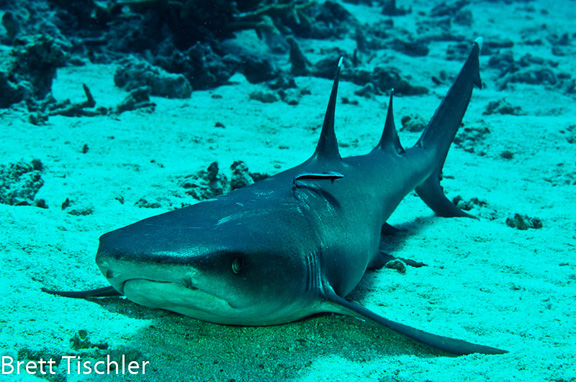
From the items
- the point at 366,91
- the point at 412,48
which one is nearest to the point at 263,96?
the point at 366,91

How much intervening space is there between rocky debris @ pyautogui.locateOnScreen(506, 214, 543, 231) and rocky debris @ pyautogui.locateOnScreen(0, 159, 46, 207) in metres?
4.51

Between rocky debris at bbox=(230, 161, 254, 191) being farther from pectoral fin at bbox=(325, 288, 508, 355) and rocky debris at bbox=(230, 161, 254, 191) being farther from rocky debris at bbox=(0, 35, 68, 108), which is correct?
rocky debris at bbox=(0, 35, 68, 108)

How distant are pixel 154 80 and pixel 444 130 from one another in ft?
18.3

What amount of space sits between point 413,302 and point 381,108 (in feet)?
21.1

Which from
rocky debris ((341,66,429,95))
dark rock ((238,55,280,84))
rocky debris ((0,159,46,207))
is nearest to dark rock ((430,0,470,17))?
rocky debris ((341,66,429,95))

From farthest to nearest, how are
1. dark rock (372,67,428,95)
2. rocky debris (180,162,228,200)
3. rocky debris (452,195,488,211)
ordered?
dark rock (372,67,428,95)
rocky debris (452,195,488,211)
rocky debris (180,162,228,200)

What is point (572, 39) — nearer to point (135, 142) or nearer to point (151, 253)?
point (135, 142)

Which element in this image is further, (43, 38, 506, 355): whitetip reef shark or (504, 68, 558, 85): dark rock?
(504, 68, 558, 85): dark rock

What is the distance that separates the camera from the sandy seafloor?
74.1 inches

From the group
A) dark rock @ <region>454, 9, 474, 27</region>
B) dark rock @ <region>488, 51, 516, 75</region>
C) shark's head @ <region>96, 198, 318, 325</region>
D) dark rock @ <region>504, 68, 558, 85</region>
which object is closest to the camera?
shark's head @ <region>96, 198, 318, 325</region>

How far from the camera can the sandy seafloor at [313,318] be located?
74.1 inches

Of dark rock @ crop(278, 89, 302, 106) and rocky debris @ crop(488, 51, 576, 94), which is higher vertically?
rocky debris @ crop(488, 51, 576, 94)

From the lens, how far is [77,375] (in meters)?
1.70

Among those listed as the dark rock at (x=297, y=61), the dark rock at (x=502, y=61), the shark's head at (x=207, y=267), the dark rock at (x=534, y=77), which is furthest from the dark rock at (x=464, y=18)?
the shark's head at (x=207, y=267)
